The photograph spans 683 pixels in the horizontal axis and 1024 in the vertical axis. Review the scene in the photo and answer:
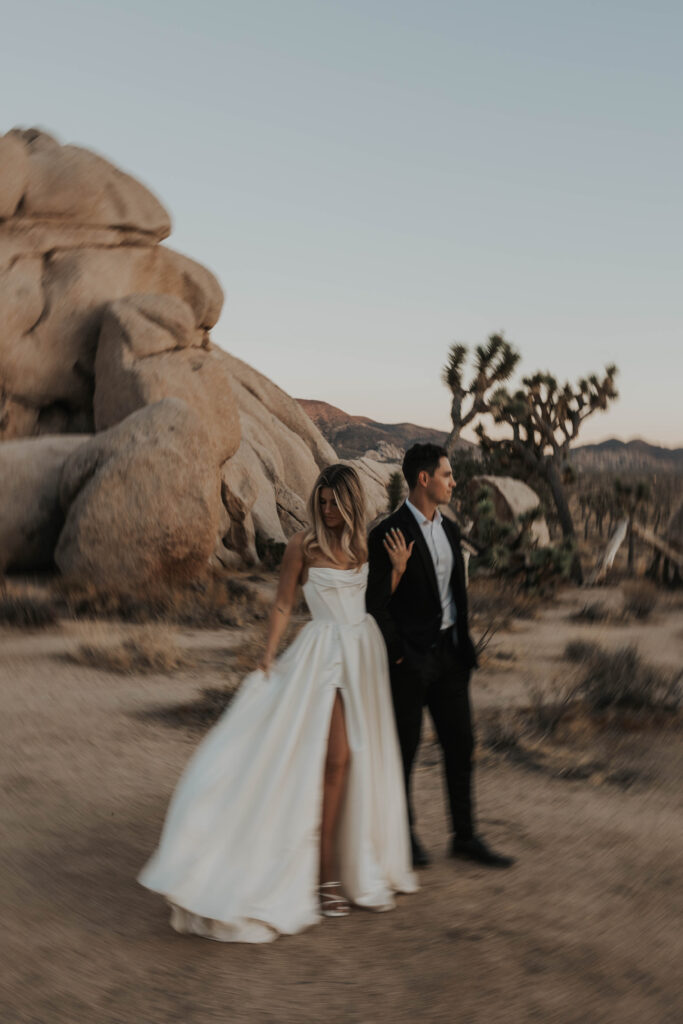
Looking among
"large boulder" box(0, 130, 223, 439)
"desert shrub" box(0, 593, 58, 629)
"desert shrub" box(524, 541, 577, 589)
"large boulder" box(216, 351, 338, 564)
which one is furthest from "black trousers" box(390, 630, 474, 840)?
"large boulder" box(0, 130, 223, 439)

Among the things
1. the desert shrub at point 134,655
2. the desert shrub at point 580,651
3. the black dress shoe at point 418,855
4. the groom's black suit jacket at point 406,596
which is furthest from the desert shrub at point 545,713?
the desert shrub at point 134,655

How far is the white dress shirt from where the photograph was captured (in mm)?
3918

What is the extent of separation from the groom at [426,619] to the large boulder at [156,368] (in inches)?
435

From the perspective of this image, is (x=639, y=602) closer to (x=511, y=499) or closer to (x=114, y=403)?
(x=114, y=403)

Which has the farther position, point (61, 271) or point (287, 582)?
point (61, 271)

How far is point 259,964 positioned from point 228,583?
9924 millimetres

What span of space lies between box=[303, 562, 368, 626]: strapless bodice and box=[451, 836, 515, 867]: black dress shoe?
48.2 inches

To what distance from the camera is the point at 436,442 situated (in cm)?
5297

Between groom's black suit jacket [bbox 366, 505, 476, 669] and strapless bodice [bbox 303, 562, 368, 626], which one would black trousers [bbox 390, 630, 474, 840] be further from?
strapless bodice [bbox 303, 562, 368, 626]

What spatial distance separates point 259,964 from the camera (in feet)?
10.4

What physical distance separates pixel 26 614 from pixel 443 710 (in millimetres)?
6978

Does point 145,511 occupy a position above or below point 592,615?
above

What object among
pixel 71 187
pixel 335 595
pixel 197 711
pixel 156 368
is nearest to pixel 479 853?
pixel 335 595

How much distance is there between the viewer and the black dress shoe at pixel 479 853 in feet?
13.5
